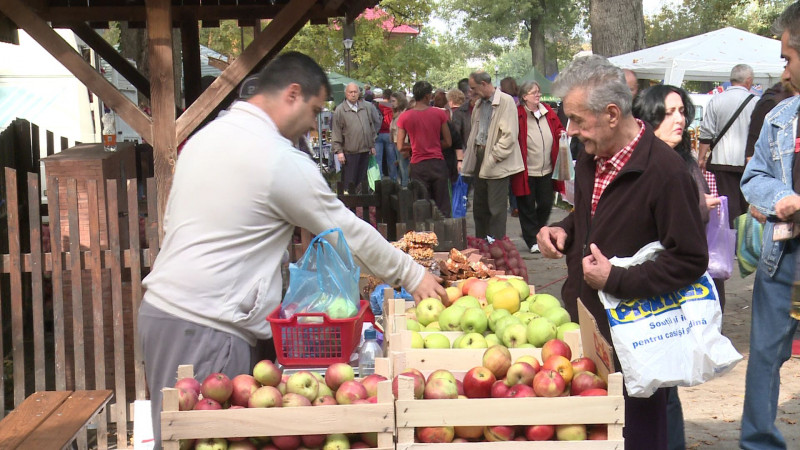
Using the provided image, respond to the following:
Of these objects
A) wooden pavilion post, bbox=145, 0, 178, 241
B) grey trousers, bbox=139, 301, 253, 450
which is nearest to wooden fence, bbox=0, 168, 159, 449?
wooden pavilion post, bbox=145, 0, 178, 241

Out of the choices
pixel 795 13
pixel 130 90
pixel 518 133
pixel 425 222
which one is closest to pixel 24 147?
pixel 425 222

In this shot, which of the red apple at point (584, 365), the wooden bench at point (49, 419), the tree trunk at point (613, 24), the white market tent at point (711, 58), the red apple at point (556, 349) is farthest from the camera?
the white market tent at point (711, 58)

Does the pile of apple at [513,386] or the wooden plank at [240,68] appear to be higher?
the wooden plank at [240,68]

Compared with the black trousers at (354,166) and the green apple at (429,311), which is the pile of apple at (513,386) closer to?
the green apple at (429,311)

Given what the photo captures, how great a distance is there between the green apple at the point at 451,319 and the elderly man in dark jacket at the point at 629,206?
58 centimetres

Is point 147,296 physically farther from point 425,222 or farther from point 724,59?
point 724,59

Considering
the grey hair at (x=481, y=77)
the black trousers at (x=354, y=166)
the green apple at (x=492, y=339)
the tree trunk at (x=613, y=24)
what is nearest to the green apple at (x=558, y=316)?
the green apple at (x=492, y=339)

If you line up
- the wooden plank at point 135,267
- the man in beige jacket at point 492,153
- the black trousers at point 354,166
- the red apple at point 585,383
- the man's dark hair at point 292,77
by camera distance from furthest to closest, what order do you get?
1. the black trousers at point 354,166
2. the man in beige jacket at point 492,153
3. the wooden plank at point 135,267
4. the man's dark hair at point 292,77
5. the red apple at point 585,383

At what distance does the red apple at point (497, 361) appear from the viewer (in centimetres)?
312

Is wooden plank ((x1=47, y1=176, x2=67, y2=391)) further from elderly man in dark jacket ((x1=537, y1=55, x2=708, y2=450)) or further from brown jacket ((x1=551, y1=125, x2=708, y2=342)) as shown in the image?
brown jacket ((x1=551, y1=125, x2=708, y2=342))

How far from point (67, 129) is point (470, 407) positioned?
55.3 feet

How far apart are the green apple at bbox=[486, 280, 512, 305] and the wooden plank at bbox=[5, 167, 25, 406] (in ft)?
9.73

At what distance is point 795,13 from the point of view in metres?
3.57

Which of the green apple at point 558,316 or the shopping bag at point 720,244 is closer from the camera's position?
the green apple at point 558,316
